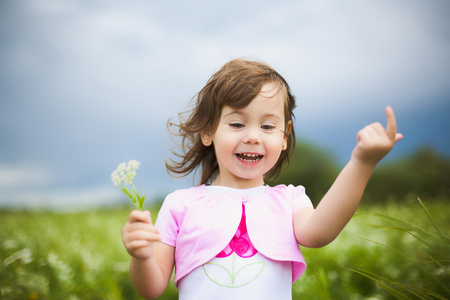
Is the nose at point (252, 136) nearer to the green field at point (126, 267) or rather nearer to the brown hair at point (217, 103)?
the brown hair at point (217, 103)

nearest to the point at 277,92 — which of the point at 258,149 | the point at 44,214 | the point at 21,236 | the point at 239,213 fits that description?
the point at 258,149

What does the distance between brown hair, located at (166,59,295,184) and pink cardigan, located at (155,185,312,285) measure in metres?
0.38

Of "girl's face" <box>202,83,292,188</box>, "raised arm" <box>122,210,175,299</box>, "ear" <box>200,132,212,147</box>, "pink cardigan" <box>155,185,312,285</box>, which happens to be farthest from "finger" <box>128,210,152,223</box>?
"ear" <box>200,132,212,147</box>

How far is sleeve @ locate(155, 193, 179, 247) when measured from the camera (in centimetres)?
199

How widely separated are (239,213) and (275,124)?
18.0 inches

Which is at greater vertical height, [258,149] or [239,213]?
[258,149]

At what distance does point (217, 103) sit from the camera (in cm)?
210

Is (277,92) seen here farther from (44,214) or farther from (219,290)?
(44,214)

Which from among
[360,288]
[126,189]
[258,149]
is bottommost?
[360,288]

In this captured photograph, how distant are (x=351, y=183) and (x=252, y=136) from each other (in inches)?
20.5

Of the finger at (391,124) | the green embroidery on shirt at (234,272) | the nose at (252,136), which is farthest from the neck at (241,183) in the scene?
the finger at (391,124)

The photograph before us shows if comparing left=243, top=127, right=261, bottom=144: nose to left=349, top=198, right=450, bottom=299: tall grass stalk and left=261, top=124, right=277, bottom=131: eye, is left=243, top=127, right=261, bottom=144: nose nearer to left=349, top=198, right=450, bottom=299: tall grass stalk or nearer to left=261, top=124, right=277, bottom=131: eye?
left=261, top=124, right=277, bottom=131: eye

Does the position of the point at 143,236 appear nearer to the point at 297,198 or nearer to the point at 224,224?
the point at 224,224

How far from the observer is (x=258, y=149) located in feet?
6.53
